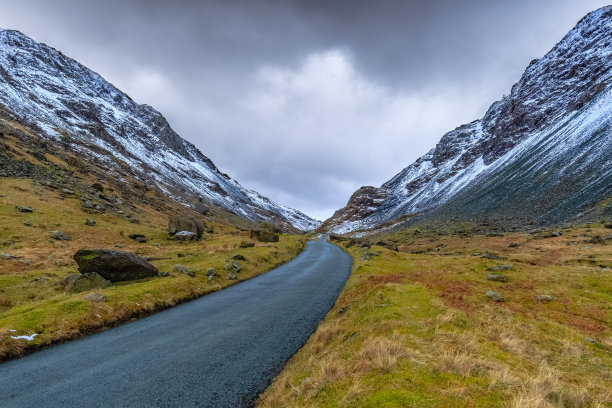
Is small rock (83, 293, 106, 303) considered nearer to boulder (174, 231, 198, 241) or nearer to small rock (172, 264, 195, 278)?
small rock (172, 264, 195, 278)

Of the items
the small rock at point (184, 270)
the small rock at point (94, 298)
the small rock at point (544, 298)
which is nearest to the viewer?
the small rock at point (94, 298)

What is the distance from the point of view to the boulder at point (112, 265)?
81.1 feet

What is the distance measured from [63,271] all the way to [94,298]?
1145 centimetres

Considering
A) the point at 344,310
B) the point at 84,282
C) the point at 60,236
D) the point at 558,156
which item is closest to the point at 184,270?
the point at 84,282

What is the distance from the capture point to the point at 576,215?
71188 mm

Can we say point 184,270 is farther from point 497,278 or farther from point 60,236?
point 497,278

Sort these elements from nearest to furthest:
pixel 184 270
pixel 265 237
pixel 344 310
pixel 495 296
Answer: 1. pixel 344 310
2. pixel 495 296
3. pixel 184 270
4. pixel 265 237

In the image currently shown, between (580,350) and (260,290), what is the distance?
74.6 feet

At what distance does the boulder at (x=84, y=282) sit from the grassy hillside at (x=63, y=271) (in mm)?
721

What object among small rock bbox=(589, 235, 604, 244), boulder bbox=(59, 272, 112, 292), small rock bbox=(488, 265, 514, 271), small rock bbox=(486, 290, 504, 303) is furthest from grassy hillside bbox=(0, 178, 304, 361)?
small rock bbox=(589, 235, 604, 244)

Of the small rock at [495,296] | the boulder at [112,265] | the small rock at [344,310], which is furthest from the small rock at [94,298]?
the small rock at [495,296]

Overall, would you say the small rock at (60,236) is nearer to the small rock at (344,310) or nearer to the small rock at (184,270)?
the small rock at (184,270)

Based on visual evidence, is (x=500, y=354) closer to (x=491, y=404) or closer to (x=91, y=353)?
(x=491, y=404)

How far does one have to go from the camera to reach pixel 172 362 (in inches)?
514
